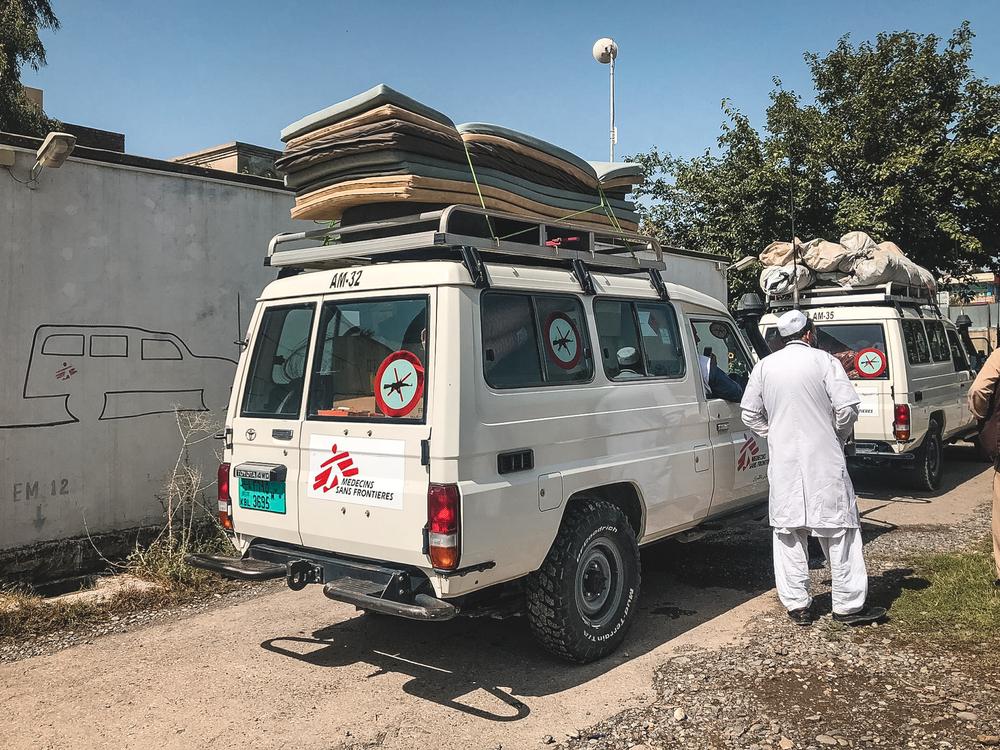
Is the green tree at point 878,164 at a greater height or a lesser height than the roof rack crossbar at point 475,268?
greater

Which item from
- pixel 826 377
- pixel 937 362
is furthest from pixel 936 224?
pixel 826 377

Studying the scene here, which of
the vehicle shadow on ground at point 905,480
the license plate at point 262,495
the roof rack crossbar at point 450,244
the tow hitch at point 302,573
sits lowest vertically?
the vehicle shadow on ground at point 905,480

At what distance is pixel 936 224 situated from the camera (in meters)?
14.1

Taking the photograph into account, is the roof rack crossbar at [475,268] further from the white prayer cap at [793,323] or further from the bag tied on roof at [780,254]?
the bag tied on roof at [780,254]

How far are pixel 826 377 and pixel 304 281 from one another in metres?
3.14

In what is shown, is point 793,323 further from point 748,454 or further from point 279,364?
point 279,364

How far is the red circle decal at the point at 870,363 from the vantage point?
8414 millimetres

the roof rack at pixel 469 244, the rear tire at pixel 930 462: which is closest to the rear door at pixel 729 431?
the roof rack at pixel 469 244

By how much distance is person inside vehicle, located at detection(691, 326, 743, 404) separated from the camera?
5559 mm

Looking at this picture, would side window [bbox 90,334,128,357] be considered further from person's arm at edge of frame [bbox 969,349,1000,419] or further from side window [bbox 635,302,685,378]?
person's arm at edge of frame [bbox 969,349,1000,419]

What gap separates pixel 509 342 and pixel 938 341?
24.4 feet

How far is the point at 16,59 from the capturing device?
62.8ft

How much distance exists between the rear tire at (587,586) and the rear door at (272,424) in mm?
1326

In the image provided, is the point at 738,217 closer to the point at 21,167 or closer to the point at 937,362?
the point at 937,362
